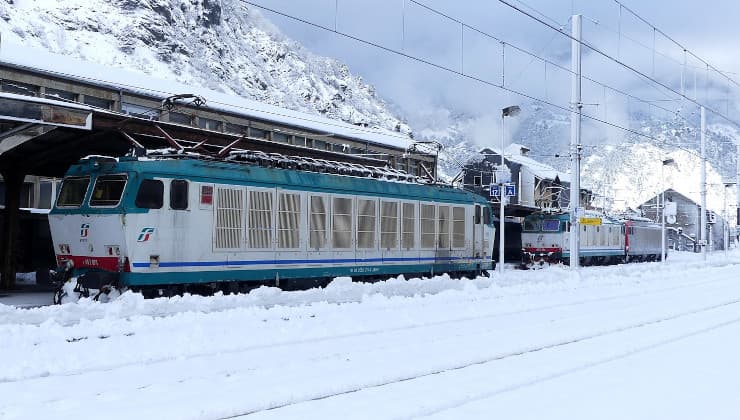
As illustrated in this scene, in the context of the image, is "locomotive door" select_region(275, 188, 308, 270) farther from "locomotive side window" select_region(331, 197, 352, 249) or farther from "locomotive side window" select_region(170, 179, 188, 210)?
"locomotive side window" select_region(170, 179, 188, 210)

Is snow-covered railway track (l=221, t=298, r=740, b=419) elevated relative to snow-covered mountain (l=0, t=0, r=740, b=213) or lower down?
lower down

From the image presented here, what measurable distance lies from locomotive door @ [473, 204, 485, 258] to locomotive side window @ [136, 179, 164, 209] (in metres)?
13.3

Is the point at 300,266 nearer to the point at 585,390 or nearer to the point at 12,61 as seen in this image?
the point at 585,390

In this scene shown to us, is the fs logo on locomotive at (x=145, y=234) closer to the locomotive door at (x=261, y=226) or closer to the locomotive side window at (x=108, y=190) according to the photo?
the locomotive side window at (x=108, y=190)

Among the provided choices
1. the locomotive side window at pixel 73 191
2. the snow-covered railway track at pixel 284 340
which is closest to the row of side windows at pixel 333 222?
the locomotive side window at pixel 73 191

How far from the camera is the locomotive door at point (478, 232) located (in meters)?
26.0

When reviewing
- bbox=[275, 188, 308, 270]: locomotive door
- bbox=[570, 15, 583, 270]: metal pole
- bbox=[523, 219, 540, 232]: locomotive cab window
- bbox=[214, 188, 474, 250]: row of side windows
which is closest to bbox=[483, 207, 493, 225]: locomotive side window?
bbox=[214, 188, 474, 250]: row of side windows

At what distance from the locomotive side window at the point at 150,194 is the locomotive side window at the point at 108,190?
445 millimetres

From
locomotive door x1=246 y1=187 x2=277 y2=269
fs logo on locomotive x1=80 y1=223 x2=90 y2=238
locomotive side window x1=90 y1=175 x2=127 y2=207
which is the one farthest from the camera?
locomotive door x1=246 y1=187 x2=277 y2=269

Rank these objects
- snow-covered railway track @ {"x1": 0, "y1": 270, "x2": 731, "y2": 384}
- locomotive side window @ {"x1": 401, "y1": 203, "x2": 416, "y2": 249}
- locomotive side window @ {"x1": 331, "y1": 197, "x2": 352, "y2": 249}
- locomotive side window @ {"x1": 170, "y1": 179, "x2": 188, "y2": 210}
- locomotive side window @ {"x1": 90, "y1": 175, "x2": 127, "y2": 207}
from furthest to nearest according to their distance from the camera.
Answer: locomotive side window @ {"x1": 401, "y1": 203, "x2": 416, "y2": 249}, locomotive side window @ {"x1": 331, "y1": 197, "x2": 352, "y2": 249}, locomotive side window @ {"x1": 170, "y1": 179, "x2": 188, "y2": 210}, locomotive side window @ {"x1": 90, "y1": 175, "x2": 127, "y2": 207}, snow-covered railway track @ {"x1": 0, "y1": 270, "x2": 731, "y2": 384}

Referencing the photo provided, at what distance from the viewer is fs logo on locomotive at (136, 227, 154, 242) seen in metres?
15.2

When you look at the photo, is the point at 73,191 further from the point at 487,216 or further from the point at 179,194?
the point at 487,216

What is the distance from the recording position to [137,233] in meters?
15.1

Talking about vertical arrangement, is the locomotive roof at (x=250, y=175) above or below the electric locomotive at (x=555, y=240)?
above
